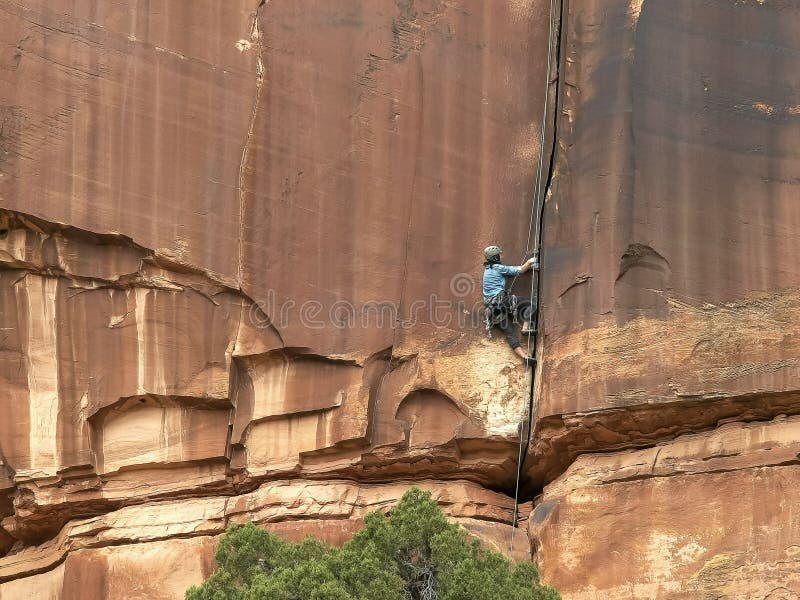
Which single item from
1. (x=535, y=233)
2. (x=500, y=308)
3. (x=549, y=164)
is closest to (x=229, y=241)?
(x=500, y=308)

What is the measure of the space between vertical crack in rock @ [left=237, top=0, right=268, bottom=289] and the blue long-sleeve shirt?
10.4 feet

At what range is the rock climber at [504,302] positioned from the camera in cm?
2155

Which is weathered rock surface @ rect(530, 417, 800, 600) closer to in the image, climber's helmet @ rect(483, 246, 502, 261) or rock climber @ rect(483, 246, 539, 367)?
rock climber @ rect(483, 246, 539, 367)

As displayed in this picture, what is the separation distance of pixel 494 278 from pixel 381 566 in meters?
4.44

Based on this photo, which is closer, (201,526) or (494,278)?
(494,278)

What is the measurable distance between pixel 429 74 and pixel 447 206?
5.78 feet

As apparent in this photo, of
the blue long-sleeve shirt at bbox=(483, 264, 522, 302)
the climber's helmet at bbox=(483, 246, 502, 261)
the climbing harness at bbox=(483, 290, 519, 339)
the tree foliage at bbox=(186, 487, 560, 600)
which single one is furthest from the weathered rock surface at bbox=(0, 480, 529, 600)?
the climber's helmet at bbox=(483, 246, 502, 261)

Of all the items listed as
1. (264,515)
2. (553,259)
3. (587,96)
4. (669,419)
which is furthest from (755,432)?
(264,515)

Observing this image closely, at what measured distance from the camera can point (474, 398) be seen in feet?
70.6

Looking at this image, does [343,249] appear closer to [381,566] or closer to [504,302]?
[504,302]

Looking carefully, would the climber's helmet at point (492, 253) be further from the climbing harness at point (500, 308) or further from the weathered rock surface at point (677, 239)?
the weathered rock surface at point (677, 239)

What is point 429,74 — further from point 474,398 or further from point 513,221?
point 474,398

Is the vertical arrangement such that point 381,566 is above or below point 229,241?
below

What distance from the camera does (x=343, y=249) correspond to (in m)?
22.2
